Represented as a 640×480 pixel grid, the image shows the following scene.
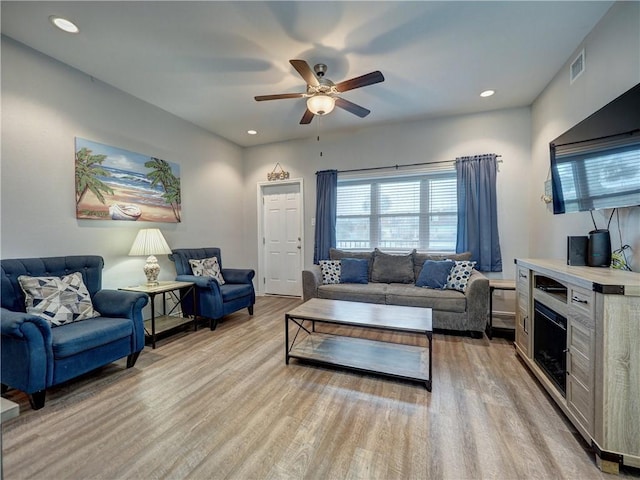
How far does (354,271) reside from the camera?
3928 millimetres

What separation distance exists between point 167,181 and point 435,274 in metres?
3.67

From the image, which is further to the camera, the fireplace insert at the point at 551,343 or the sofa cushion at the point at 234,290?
the sofa cushion at the point at 234,290

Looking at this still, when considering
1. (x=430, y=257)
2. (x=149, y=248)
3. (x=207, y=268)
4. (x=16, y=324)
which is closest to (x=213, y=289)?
(x=207, y=268)

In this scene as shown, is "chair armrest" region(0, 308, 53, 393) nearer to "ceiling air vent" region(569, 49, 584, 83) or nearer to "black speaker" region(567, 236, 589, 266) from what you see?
"black speaker" region(567, 236, 589, 266)

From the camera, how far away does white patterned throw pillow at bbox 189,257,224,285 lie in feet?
12.1

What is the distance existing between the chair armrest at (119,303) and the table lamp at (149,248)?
61cm

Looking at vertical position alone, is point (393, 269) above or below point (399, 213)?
below

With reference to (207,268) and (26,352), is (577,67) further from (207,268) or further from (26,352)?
(26,352)

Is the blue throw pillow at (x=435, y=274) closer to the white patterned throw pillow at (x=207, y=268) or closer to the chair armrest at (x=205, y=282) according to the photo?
the chair armrest at (x=205, y=282)

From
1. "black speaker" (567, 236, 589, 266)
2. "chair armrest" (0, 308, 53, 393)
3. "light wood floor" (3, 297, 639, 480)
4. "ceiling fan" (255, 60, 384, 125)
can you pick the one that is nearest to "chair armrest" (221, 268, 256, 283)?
"light wood floor" (3, 297, 639, 480)

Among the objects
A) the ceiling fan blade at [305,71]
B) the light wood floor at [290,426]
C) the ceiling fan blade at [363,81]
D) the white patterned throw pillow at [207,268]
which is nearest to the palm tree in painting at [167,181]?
the white patterned throw pillow at [207,268]

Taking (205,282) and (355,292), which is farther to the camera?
(355,292)

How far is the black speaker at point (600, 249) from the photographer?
1974 millimetres

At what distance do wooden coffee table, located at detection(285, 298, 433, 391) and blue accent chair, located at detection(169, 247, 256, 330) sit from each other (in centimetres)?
104
